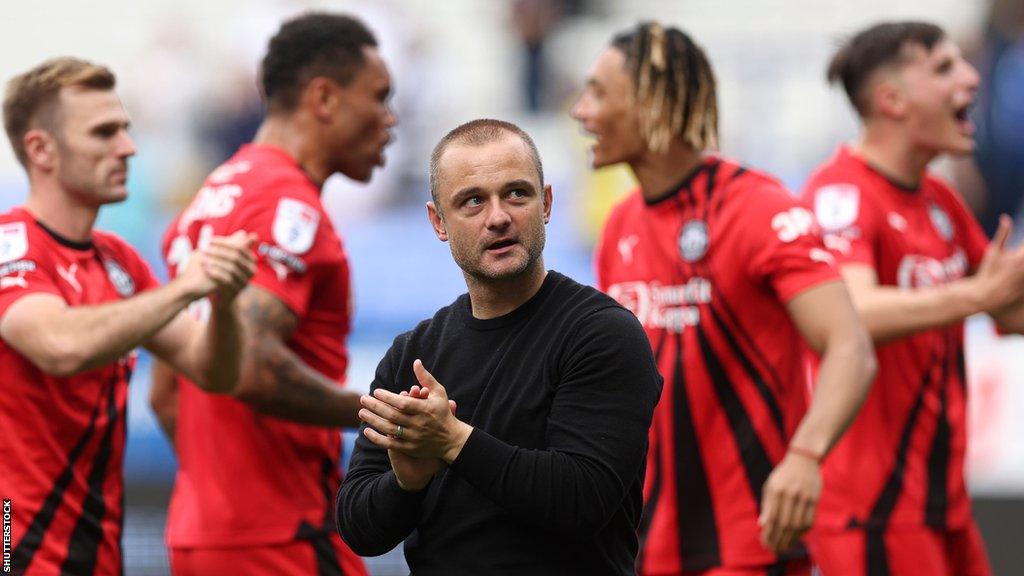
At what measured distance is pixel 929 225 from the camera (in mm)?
5402

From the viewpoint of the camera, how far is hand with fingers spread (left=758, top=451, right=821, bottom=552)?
429cm

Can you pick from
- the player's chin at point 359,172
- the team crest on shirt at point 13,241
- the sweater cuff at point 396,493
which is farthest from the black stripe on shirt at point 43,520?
the sweater cuff at point 396,493

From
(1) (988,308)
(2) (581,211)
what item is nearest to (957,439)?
(1) (988,308)

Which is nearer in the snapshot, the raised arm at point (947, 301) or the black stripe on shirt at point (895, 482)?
the raised arm at point (947, 301)

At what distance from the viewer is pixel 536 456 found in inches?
113

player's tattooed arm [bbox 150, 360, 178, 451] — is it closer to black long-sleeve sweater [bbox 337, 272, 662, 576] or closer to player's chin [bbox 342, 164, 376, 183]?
player's chin [bbox 342, 164, 376, 183]

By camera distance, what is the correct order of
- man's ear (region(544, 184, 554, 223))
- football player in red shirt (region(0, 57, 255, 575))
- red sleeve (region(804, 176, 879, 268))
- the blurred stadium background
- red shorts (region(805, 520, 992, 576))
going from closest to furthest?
man's ear (region(544, 184, 554, 223)), football player in red shirt (region(0, 57, 255, 575)), red shorts (region(805, 520, 992, 576)), red sleeve (region(804, 176, 879, 268)), the blurred stadium background

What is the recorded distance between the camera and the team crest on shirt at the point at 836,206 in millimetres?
5239

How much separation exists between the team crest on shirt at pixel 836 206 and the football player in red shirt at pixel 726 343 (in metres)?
0.54

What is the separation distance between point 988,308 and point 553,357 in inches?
96.0

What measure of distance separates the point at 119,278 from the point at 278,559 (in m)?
1.07

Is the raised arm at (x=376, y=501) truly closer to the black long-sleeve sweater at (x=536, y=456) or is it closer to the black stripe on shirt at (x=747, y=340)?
the black long-sleeve sweater at (x=536, y=456)

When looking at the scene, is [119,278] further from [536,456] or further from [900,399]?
[900,399]

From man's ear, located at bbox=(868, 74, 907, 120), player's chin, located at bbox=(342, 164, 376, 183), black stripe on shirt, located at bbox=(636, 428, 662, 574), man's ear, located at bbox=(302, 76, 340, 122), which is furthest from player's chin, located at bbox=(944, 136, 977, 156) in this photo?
man's ear, located at bbox=(302, 76, 340, 122)
